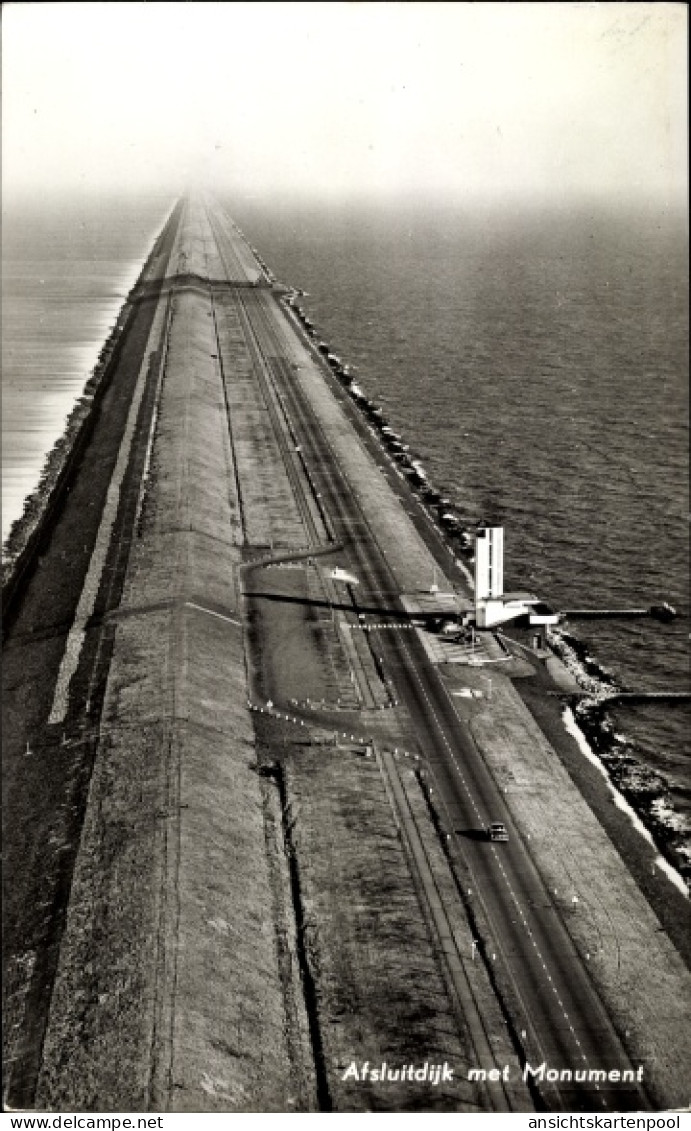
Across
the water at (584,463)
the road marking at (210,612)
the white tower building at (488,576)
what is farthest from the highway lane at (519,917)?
the road marking at (210,612)

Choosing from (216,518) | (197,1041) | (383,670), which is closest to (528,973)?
(197,1041)

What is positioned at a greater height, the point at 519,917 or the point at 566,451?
the point at 566,451

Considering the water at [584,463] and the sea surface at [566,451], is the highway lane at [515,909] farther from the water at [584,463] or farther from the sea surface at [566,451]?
the sea surface at [566,451]

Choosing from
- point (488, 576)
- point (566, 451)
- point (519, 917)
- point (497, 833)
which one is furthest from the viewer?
point (566, 451)

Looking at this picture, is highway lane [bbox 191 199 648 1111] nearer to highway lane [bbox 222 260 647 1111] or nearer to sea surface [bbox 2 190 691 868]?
highway lane [bbox 222 260 647 1111]

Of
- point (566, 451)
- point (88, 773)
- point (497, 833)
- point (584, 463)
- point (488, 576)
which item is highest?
point (566, 451)

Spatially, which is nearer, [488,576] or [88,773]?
[88,773]

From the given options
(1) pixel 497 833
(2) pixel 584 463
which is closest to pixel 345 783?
(1) pixel 497 833

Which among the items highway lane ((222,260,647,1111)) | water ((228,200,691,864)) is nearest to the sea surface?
water ((228,200,691,864))

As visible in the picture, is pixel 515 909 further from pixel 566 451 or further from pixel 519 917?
pixel 566 451

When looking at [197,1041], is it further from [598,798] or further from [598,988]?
[598,798]
